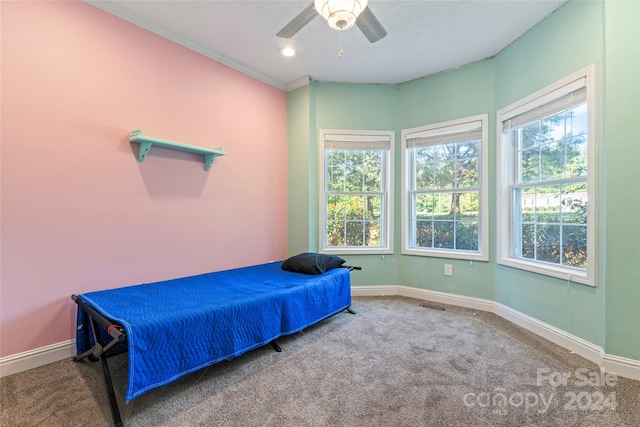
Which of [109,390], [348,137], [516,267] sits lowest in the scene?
[109,390]

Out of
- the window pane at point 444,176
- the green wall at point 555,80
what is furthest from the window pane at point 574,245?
the window pane at point 444,176

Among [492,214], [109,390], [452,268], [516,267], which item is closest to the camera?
[109,390]

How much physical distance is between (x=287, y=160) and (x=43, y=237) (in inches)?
98.2

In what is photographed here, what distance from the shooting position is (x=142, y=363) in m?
1.52

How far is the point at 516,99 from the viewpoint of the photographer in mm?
2811

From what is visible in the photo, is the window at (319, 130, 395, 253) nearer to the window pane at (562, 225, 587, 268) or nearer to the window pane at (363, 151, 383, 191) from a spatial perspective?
the window pane at (363, 151, 383, 191)

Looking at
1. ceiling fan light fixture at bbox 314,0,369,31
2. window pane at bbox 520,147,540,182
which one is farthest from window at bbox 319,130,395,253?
ceiling fan light fixture at bbox 314,0,369,31

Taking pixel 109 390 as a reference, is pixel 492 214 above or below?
above

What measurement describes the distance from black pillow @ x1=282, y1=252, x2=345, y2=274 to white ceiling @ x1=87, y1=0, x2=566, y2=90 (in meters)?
2.13

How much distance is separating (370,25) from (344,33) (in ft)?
2.79

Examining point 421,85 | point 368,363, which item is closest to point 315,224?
point 368,363

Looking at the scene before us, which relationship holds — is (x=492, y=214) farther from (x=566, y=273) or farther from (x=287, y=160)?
(x=287, y=160)

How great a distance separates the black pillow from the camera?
2875 mm

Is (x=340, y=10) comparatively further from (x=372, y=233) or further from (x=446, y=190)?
(x=372, y=233)
